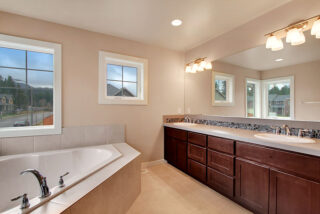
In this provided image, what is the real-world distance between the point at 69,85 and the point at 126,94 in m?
0.91

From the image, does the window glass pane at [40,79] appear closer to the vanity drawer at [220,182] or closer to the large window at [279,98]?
the vanity drawer at [220,182]

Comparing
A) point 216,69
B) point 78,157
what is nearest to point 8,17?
point 78,157

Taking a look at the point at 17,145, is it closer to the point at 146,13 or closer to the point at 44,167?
the point at 44,167

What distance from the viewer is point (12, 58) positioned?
1.97 metres

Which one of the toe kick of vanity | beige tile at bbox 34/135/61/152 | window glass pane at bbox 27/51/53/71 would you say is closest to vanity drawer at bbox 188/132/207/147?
the toe kick of vanity

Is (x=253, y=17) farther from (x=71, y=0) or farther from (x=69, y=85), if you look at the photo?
(x=69, y=85)

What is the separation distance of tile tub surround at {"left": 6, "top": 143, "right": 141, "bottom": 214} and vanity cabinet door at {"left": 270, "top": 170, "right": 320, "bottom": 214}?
142cm

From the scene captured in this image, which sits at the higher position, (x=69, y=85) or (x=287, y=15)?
(x=287, y=15)

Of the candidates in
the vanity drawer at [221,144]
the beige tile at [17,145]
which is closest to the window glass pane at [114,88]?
the beige tile at [17,145]

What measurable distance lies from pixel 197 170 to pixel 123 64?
7.20 ft

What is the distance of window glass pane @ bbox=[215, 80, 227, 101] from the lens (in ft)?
8.14

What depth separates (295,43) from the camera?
1.62 meters

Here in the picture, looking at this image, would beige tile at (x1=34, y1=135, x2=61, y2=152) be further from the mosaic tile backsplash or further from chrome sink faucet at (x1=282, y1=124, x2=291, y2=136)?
chrome sink faucet at (x1=282, y1=124, x2=291, y2=136)

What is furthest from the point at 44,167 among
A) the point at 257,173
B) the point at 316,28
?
the point at 316,28
